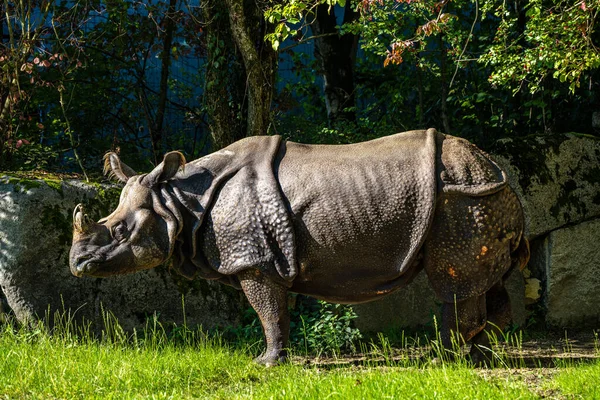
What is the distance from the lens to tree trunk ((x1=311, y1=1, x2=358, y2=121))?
11.6 meters

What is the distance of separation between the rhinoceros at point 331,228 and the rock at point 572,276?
210 centimetres

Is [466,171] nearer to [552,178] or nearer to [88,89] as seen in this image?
[552,178]

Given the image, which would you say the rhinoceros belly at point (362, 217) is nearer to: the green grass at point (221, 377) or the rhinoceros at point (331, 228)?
the rhinoceros at point (331, 228)

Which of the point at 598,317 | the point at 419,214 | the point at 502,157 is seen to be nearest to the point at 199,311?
the point at 419,214

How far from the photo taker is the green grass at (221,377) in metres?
4.94

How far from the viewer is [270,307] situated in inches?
235

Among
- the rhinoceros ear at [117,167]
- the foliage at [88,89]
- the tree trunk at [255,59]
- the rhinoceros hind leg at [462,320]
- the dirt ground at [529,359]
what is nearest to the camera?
the dirt ground at [529,359]

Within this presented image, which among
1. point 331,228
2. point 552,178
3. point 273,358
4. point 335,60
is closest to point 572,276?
point 552,178

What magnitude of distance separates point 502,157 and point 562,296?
56.0 inches

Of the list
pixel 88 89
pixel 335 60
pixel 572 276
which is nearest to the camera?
pixel 572 276

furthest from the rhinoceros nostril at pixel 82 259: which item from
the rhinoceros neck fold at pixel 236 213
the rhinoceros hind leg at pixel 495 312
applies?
the rhinoceros hind leg at pixel 495 312

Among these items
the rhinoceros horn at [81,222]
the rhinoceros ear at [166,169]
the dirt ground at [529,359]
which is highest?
the rhinoceros ear at [166,169]

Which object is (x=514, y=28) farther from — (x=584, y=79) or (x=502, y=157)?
(x=502, y=157)

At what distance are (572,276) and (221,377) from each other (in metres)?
3.84
